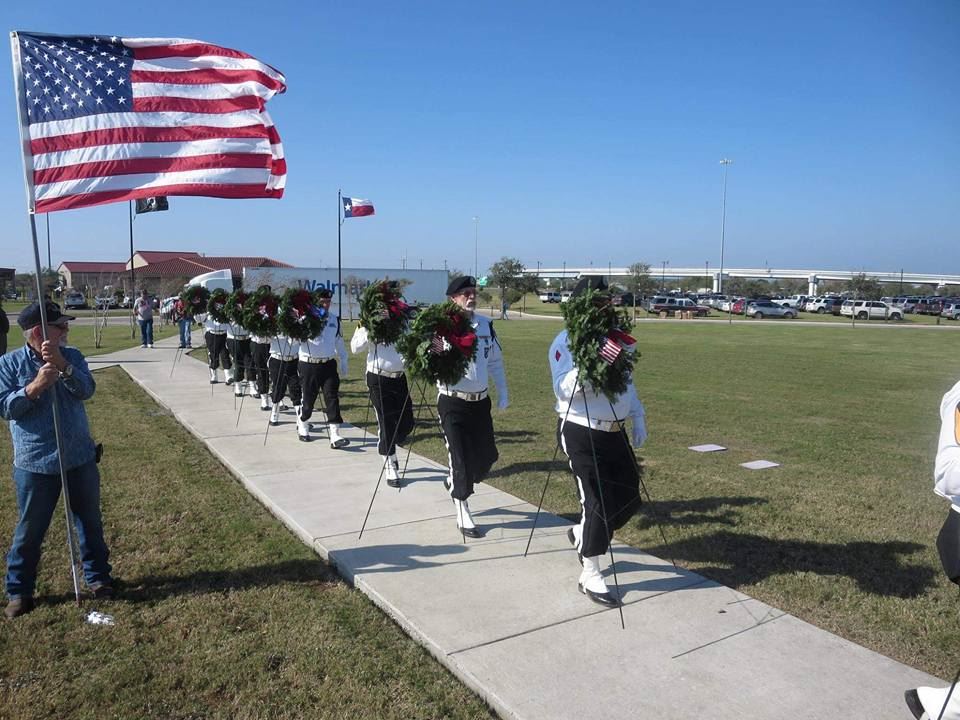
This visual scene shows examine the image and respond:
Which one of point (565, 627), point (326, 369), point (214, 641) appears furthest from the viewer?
point (326, 369)

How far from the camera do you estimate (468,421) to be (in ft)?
19.8

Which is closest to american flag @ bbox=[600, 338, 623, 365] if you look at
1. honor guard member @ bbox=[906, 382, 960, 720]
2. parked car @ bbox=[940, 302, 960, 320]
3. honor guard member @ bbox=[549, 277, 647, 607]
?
honor guard member @ bbox=[549, 277, 647, 607]

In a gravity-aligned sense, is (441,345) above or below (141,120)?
below

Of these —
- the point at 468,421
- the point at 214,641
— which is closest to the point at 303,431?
the point at 468,421

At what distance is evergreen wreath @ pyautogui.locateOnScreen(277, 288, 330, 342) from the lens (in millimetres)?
9211

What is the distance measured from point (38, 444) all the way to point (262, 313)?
21.4 feet

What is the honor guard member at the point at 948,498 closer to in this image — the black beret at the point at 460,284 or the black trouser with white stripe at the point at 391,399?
the black beret at the point at 460,284

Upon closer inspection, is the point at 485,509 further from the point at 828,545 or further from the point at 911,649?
the point at 911,649

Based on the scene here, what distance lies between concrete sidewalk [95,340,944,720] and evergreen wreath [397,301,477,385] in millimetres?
1397

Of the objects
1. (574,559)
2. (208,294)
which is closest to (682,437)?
(574,559)

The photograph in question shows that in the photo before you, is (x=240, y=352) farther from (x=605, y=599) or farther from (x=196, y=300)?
(x=605, y=599)

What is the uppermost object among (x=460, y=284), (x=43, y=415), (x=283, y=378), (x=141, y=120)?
(x=141, y=120)

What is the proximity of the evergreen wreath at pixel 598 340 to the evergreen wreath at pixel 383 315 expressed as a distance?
305cm

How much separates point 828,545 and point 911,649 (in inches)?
66.3
